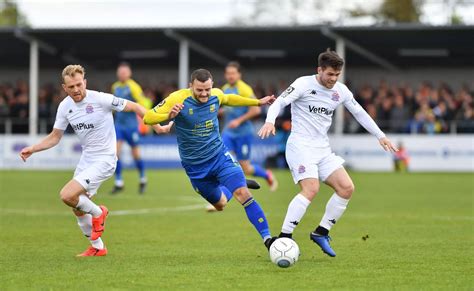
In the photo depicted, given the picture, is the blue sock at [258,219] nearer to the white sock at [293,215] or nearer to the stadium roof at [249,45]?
the white sock at [293,215]

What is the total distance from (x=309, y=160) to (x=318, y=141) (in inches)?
11.4

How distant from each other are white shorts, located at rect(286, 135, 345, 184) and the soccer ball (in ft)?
3.58

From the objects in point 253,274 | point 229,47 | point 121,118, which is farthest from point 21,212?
point 229,47

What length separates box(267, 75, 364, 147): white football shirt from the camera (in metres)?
10.6

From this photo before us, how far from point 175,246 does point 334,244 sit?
Result: 1915mm

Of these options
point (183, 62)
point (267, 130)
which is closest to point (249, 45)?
point (183, 62)

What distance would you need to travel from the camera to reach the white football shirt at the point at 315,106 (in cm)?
1058

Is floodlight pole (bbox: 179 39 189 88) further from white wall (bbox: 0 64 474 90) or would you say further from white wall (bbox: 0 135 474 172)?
white wall (bbox: 0 64 474 90)

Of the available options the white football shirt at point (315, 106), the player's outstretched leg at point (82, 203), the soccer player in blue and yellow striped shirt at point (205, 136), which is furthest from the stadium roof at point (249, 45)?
the player's outstretched leg at point (82, 203)

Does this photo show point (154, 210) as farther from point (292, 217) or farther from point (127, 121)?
point (292, 217)

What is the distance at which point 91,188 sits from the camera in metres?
11.1

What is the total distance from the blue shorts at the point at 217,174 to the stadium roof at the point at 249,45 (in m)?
23.1

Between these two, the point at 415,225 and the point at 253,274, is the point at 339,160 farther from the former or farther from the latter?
the point at 415,225

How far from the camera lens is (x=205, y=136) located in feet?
35.0
